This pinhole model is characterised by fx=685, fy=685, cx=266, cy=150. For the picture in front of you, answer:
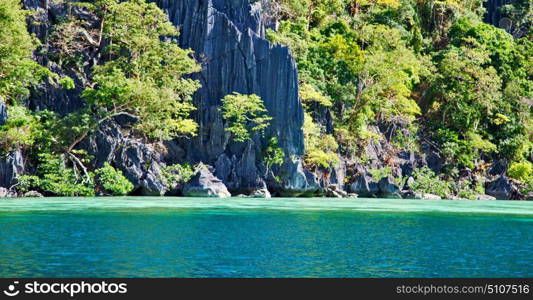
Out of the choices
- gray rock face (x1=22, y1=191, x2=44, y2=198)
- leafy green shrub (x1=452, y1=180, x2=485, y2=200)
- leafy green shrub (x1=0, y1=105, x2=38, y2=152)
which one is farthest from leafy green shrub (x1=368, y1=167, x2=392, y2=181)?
leafy green shrub (x1=0, y1=105, x2=38, y2=152)

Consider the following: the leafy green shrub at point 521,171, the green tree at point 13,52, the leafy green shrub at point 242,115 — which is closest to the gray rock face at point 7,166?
the green tree at point 13,52

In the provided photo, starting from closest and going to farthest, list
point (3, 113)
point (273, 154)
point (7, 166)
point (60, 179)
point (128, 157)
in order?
point (7, 166), point (3, 113), point (60, 179), point (128, 157), point (273, 154)

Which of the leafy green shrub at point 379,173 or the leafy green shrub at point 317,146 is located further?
the leafy green shrub at point 379,173

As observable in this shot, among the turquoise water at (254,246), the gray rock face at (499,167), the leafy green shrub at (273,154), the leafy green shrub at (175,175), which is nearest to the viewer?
the turquoise water at (254,246)

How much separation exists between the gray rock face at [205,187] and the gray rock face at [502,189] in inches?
715

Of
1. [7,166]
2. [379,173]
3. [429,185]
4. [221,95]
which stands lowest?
[429,185]

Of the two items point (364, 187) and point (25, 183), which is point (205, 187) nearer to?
point (25, 183)

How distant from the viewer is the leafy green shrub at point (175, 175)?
1335 inches

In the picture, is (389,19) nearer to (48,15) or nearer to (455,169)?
(455,169)

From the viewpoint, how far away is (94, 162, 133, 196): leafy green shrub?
32094 mm

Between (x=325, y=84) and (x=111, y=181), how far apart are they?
15252 millimetres

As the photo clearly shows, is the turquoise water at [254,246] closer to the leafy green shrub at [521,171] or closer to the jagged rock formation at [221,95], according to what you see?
the jagged rock formation at [221,95]

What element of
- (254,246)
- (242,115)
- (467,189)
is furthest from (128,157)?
(254,246)

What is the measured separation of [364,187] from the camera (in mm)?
38812
